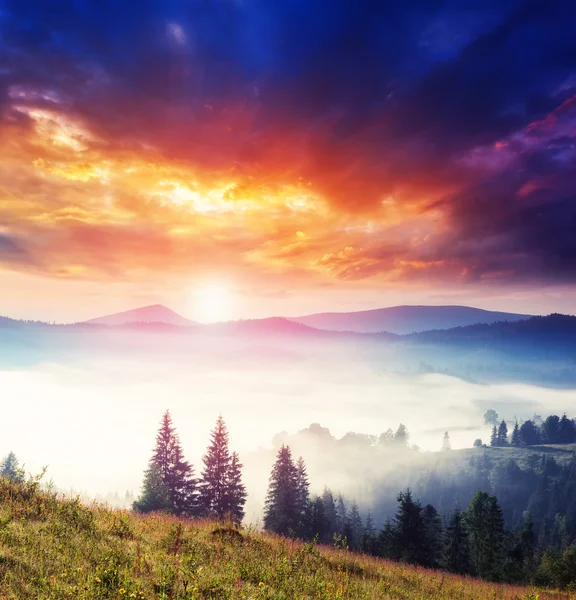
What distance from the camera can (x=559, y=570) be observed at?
3269 cm

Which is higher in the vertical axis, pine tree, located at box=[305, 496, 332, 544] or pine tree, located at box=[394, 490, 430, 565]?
pine tree, located at box=[394, 490, 430, 565]

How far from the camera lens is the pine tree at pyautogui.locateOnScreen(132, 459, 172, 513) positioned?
135 ft

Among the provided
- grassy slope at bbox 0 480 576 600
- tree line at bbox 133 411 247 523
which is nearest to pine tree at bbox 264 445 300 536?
tree line at bbox 133 411 247 523

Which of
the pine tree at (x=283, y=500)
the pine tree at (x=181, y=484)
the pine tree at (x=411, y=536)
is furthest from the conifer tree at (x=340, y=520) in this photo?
the pine tree at (x=181, y=484)

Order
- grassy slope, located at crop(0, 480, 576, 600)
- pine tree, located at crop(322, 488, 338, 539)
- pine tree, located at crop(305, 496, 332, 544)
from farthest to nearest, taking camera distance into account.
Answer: pine tree, located at crop(322, 488, 338, 539)
pine tree, located at crop(305, 496, 332, 544)
grassy slope, located at crop(0, 480, 576, 600)

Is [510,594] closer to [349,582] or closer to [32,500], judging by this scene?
[349,582]

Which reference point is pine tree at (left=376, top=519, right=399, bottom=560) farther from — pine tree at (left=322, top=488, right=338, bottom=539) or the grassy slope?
pine tree at (left=322, top=488, right=338, bottom=539)

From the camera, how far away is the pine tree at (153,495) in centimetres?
4123

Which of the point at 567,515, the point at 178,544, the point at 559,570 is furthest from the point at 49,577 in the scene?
the point at 567,515

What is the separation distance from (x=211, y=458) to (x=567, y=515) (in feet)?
679

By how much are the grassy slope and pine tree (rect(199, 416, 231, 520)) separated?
37375mm

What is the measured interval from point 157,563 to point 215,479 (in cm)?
4300

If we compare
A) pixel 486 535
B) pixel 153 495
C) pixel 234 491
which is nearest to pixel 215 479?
pixel 234 491

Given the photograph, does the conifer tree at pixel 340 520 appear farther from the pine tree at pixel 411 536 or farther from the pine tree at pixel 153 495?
the pine tree at pixel 153 495
